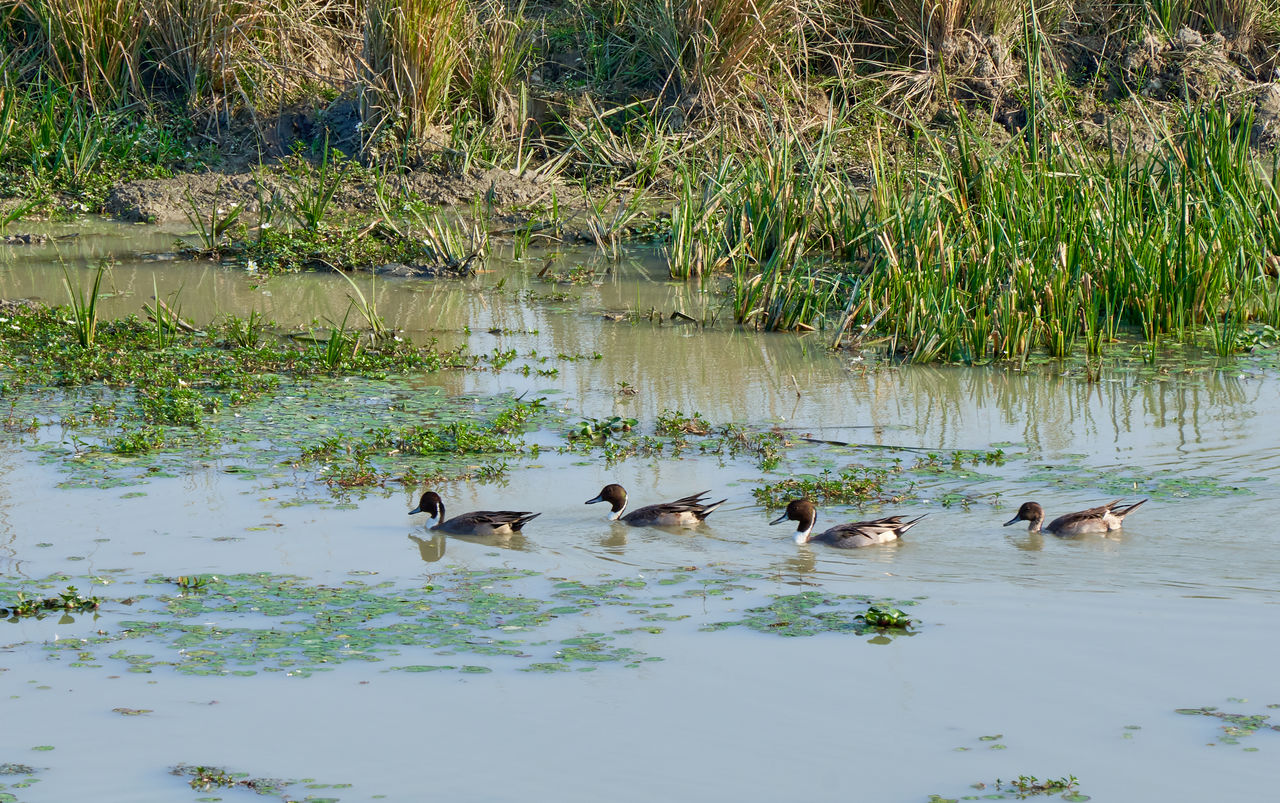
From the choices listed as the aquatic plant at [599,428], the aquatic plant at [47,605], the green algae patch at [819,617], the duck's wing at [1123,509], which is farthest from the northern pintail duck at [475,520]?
the duck's wing at [1123,509]

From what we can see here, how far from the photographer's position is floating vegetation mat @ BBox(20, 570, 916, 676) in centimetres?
508

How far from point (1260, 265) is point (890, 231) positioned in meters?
2.62

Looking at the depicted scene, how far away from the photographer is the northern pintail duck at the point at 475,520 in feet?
21.8

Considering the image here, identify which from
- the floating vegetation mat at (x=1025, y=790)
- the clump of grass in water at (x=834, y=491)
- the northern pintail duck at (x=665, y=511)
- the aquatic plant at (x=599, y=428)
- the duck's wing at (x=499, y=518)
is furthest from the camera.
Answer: the aquatic plant at (x=599, y=428)

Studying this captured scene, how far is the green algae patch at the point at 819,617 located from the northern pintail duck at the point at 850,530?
2.04 feet

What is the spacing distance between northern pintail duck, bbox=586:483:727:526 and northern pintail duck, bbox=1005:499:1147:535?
1399 mm

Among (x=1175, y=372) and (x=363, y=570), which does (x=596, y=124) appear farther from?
(x=363, y=570)

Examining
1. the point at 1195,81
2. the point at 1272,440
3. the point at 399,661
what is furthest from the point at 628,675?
the point at 1195,81

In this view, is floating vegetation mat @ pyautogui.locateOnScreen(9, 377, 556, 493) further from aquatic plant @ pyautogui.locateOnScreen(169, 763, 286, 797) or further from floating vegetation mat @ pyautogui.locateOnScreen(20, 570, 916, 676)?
aquatic plant @ pyautogui.locateOnScreen(169, 763, 286, 797)

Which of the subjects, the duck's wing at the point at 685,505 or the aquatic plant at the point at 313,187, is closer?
the duck's wing at the point at 685,505

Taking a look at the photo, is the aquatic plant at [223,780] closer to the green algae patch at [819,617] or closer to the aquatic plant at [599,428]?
the green algae patch at [819,617]

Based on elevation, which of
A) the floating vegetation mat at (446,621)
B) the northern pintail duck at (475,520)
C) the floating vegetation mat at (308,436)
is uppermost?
the floating vegetation mat at (308,436)

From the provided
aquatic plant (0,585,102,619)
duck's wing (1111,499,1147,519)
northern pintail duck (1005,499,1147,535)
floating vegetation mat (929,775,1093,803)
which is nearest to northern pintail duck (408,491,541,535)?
aquatic plant (0,585,102,619)

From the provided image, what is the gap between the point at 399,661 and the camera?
16.6ft
